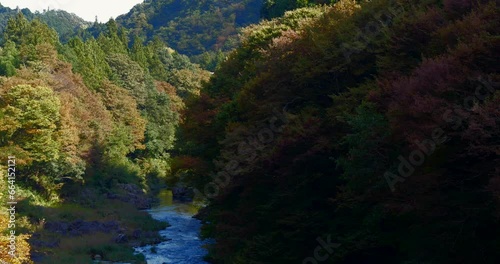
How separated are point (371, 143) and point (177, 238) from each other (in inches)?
1056

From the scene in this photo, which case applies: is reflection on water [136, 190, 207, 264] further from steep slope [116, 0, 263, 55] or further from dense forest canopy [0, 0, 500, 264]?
steep slope [116, 0, 263, 55]

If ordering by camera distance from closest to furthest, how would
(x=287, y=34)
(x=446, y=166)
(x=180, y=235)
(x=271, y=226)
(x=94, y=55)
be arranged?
(x=446, y=166), (x=271, y=226), (x=287, y=34), (x=180, y=235), (x=94, y=55)

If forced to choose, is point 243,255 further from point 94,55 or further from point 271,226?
point 94,55

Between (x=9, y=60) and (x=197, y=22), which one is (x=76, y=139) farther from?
(x=197, y=22)

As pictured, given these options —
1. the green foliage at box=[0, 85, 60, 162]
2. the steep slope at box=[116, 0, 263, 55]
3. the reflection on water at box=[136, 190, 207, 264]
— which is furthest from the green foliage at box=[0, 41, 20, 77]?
the steep slope at box=[116, 0, 263, 55]

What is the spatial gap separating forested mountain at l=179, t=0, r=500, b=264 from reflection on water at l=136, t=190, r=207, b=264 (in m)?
2.98

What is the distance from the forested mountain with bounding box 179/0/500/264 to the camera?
463 inches

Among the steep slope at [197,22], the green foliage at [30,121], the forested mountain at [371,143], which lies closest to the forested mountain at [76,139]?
the green foliage at [30,121]

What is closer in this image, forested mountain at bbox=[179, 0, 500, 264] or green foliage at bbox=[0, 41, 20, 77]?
forested mountain at bbox=[179, 0, 500, 264]

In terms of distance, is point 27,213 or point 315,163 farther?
point 27,213

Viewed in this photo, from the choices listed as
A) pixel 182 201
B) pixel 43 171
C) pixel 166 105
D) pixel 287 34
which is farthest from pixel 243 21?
pixel 287 34

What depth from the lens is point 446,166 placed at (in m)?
12.2

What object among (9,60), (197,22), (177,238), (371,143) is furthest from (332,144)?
(197,22)

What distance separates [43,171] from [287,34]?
24.8 metres
